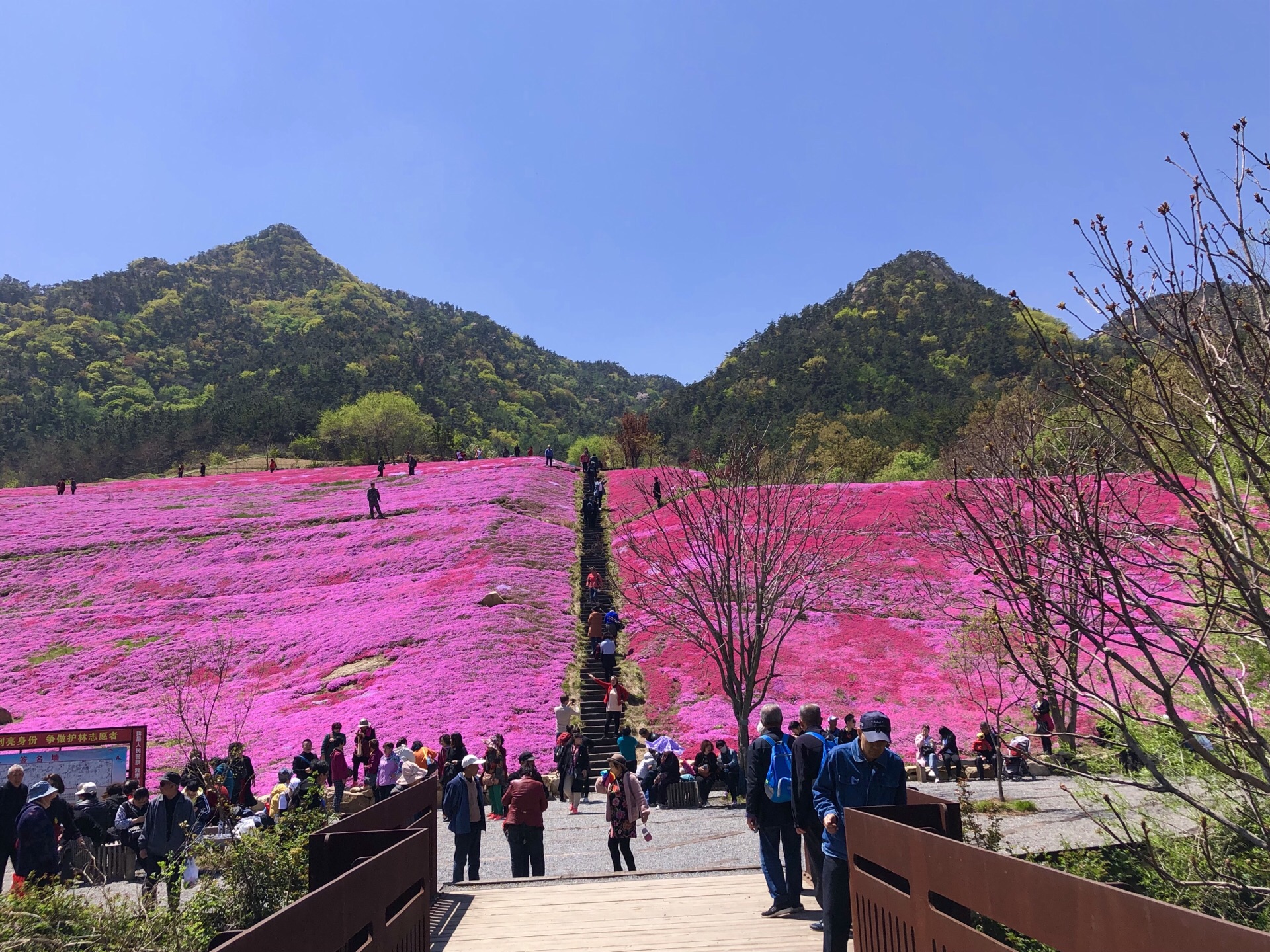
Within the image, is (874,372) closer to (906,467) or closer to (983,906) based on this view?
(906,467)

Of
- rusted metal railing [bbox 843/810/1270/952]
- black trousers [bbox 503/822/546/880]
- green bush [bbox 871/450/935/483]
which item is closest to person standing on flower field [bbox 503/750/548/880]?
black trousers [bbox 503/822/546/880]

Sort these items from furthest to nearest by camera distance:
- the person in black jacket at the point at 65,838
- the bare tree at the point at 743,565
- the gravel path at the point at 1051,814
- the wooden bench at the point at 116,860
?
the bare tree at the point at 743,565
the wooden bench at the point at 116,860
the person in black jacket at the point at 65,838
the gravel path at the point at 1051,814

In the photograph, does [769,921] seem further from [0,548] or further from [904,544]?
[0,548]

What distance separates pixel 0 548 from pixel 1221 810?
142 feet

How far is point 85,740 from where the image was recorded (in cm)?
1608

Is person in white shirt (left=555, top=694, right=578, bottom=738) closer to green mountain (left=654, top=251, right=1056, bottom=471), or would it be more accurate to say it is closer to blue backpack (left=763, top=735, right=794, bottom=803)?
blue backpack (left=763, top=735, right=794, bottom=803)

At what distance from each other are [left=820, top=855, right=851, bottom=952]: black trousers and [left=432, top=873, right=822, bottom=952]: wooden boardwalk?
1.05 feet

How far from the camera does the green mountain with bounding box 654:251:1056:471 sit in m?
71.1

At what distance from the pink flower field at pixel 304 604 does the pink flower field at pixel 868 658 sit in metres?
3.22

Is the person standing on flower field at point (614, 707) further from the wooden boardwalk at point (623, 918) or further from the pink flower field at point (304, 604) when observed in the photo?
the wooden boardwalk at point (623, 918)

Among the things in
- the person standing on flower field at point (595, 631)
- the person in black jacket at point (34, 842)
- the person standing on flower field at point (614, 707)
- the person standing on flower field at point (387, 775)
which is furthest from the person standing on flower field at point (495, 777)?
the person standing on flower field at point (595, 631)

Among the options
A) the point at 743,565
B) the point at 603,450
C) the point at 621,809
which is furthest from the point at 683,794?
the point at 603,450

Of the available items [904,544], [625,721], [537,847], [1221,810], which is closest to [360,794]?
[625,721]

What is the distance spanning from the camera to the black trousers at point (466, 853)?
32.3 feet
